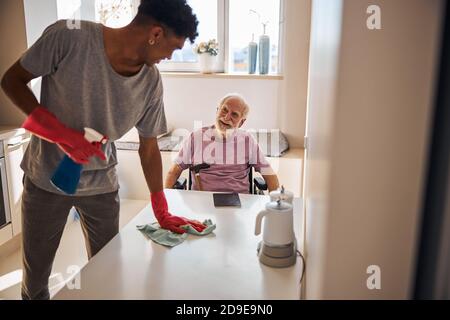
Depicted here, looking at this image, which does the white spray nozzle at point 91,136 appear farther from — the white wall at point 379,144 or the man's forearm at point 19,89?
the white wall at point 379,144

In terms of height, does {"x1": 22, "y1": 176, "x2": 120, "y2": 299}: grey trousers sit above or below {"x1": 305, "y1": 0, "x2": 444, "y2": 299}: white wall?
below

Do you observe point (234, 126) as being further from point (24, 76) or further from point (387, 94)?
point (387, 94)

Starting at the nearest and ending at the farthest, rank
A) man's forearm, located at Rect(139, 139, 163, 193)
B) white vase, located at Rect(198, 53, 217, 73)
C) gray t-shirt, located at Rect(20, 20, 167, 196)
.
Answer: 1. gray t-shirt, located at Rect(20, 20, 167, 196)
2. man's forearm, located at Rect(139, 139, 163, 193)
3. white vase, located at Rect(198, 53, 217, 73)

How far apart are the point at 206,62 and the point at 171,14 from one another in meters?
2.69

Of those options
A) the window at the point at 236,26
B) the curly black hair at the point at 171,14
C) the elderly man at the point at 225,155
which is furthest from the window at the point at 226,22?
the curly black hair at the point at 171,14

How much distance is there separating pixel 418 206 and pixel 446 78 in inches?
7.9

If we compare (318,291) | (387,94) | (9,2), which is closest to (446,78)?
(387,94)

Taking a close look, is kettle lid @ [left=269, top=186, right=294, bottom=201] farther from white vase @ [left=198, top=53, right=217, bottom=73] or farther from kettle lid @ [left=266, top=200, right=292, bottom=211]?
white vase @ [left=198, top=53, right=217, bottom=73]

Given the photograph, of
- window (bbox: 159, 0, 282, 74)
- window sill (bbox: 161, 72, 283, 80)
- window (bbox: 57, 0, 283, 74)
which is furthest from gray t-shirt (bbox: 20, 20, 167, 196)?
window (bbox: 57, 0, 283, 74)

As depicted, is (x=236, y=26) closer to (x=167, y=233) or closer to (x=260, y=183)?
(x=260, y=183)

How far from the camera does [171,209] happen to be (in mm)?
1616

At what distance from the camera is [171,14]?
1217 millimetres

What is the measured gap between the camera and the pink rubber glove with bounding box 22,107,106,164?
1.18 metres

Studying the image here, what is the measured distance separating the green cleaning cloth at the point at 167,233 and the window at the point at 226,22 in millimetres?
2806
